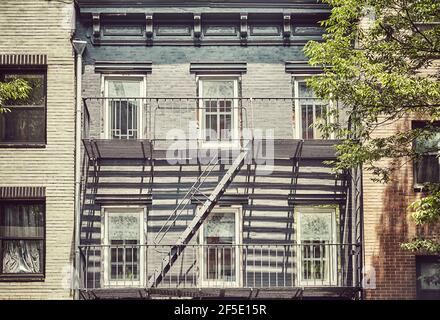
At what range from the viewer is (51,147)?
18.5 m

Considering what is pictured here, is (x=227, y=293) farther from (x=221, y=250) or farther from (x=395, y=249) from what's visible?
(x=395, y=249)

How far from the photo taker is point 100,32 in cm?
1919

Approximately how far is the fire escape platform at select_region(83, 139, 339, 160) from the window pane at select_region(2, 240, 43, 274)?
2393mm

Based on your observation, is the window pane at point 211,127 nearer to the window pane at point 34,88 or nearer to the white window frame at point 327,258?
the white window frame at point 327,258

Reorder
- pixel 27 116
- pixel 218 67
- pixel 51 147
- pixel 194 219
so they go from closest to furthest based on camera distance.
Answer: pixel 194 219, pixel 51 147, pixel 27 116, pixel 218 67

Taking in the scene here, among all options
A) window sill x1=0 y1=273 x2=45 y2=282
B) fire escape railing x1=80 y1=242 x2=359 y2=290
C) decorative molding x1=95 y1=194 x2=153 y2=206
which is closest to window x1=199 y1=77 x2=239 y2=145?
decorative molding x1=95 y1=194 x2=153 y2=206

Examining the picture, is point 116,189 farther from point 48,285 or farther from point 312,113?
point 312,113

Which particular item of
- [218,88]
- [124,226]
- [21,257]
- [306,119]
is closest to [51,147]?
[124,226]

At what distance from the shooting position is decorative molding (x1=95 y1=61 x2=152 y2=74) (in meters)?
19.1

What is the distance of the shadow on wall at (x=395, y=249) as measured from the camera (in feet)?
59.6

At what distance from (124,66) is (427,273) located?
8.20 meters

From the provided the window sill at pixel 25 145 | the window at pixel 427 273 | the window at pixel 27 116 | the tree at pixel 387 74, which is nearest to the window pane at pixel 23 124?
the window at pixel 27 116

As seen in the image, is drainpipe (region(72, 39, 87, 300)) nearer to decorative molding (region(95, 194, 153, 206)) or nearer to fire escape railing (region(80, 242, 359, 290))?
fire escape railing (region(80, 242, 359, 290))
